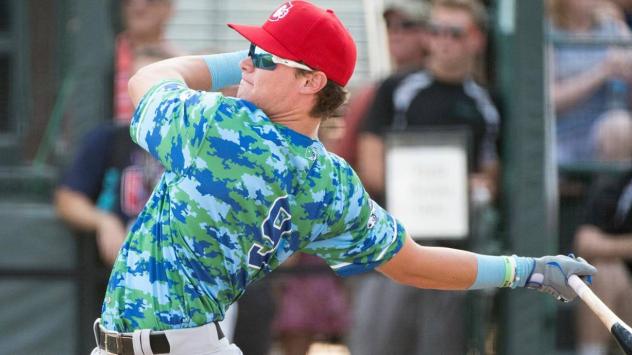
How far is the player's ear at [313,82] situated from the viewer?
12.4 ft

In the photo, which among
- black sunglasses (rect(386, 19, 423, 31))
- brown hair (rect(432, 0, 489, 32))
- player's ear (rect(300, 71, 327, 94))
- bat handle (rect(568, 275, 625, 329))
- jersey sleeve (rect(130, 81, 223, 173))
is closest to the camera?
jersey sleeve (rect(130, 81, 223, 173))

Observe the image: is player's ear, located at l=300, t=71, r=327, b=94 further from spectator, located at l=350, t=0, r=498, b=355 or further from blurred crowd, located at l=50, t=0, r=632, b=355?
spectator, located at l=350, t=0, r=498, b=355

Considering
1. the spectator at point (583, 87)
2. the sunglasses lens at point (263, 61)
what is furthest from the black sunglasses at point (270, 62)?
the spectator at point (583, 87)

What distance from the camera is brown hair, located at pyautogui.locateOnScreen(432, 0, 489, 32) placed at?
267 inches

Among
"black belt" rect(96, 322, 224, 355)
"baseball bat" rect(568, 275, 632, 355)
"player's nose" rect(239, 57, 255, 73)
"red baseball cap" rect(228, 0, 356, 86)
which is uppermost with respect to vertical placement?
"red baseball cap" rect(228, 0, 356, 86)

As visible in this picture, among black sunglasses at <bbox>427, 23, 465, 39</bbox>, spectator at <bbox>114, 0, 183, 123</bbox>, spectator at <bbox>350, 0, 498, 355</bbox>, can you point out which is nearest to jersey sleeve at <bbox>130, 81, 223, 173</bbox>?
spectator at <bbox>114, 0, 183, 123</bbox>

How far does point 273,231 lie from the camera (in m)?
3.76

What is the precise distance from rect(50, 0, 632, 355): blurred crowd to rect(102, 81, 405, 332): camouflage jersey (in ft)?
8.74

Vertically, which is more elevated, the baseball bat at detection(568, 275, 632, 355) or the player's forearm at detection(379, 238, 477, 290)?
the player's forearm at detection(379, 238, 477, 290)

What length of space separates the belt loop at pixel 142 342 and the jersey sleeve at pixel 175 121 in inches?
19.5

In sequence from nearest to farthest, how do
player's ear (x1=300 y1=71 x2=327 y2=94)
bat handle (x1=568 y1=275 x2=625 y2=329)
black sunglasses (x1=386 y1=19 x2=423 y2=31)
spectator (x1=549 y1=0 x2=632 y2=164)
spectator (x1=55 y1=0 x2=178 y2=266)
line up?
player's ear (x1=300 y1=71 x2=327 y2=94)
bat handle (x1=568 y1=275 x2=625 y2=329)
spectator (x1=55 y1=0 x2=178 y2=266)
spectator (x1=549 y1=0 x2=632 y2=164)
black sunglasses (x1=386 y1=19 x2=423 y2=31)

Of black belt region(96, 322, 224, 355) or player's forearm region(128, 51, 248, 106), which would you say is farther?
player's forearm region(128, 51, 248, 106)

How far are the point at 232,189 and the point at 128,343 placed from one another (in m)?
0.57

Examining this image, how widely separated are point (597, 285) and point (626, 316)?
0.24m
